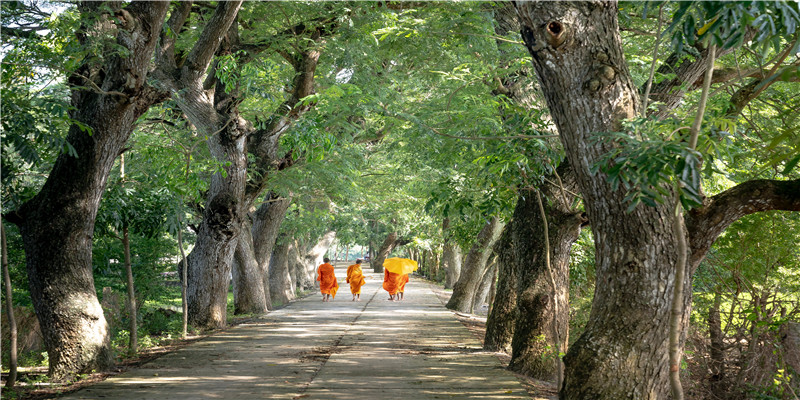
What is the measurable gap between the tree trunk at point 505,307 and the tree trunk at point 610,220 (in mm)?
4988

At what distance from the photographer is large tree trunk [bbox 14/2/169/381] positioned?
777 centimetres

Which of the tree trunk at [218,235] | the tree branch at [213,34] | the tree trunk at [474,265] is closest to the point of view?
the tree branch at [213,34]

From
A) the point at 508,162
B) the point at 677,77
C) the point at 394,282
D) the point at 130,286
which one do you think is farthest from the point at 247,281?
the point at 677,77

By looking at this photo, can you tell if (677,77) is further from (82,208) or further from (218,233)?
(218,233)

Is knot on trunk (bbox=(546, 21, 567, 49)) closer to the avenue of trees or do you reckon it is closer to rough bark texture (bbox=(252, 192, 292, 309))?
the avenue of trees

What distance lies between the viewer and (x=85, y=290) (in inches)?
317

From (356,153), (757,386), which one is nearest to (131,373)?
(757,386)

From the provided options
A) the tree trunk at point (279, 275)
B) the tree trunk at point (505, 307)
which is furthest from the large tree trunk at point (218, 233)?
the tree trunk at point (279, 275)

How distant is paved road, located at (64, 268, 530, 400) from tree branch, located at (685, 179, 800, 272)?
2.68 metres

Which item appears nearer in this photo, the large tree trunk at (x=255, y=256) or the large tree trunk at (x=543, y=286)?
the large tree trunk at (x=543, y=286)

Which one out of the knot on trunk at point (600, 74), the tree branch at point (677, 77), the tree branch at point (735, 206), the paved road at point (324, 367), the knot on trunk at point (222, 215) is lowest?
the paved road at point (324, 367)

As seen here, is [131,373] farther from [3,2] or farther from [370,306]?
[370,306]

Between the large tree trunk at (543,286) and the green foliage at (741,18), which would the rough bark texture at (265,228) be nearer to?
the large tree trunk at (543,286)

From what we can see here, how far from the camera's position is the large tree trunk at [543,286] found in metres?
8.58
